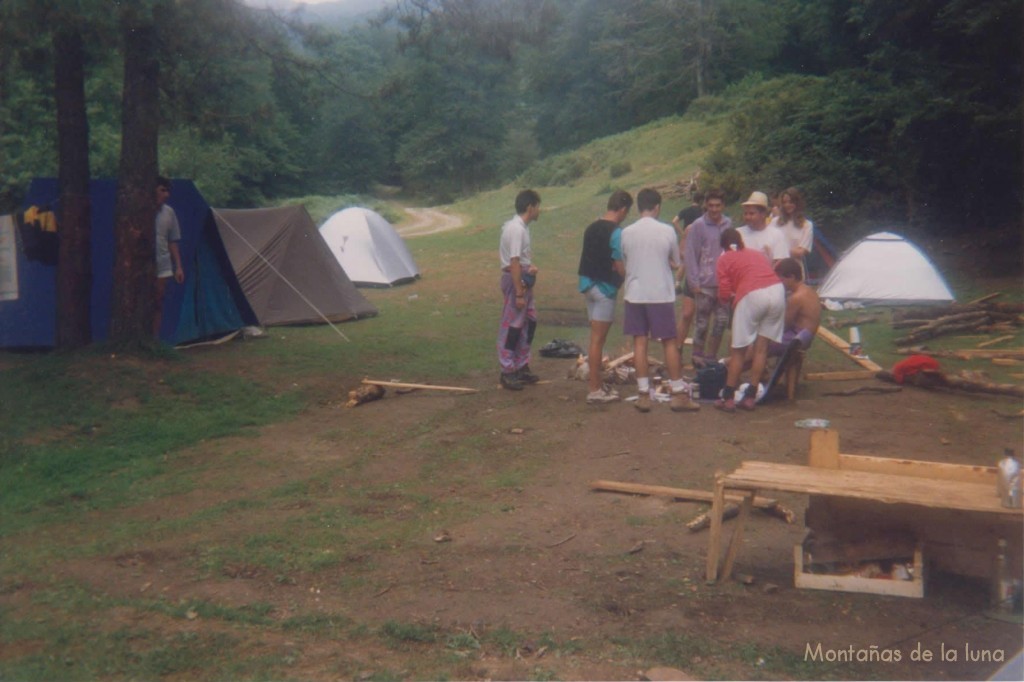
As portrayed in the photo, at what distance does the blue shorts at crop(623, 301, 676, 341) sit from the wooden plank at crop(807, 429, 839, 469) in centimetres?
348

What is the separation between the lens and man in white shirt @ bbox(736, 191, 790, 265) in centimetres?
998

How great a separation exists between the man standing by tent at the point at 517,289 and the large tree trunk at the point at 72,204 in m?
4.68

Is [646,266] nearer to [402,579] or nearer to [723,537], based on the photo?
[723,537]

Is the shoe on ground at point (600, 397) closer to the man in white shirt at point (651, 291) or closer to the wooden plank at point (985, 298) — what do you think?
the man in white shirt at point (651, 291)

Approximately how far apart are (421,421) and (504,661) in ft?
15.4

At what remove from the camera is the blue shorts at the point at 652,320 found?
29.3ft

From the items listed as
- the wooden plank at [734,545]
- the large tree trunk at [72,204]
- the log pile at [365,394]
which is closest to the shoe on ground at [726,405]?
the log pile at [365,394]

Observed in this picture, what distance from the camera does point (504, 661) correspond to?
176 inches

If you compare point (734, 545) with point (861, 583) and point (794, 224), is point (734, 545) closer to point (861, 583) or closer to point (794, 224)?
point (861, 583)

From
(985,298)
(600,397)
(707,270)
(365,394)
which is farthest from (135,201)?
(985,298)

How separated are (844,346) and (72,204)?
8.66m

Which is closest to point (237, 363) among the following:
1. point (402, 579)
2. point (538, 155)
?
point (402, 579)

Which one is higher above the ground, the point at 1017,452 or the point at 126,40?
the point at 126,40

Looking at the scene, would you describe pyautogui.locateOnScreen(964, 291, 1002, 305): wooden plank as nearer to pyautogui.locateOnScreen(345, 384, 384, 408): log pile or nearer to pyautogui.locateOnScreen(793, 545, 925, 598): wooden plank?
pyautogui.locateOnScreen(345, 384, 384, 408): log pile
